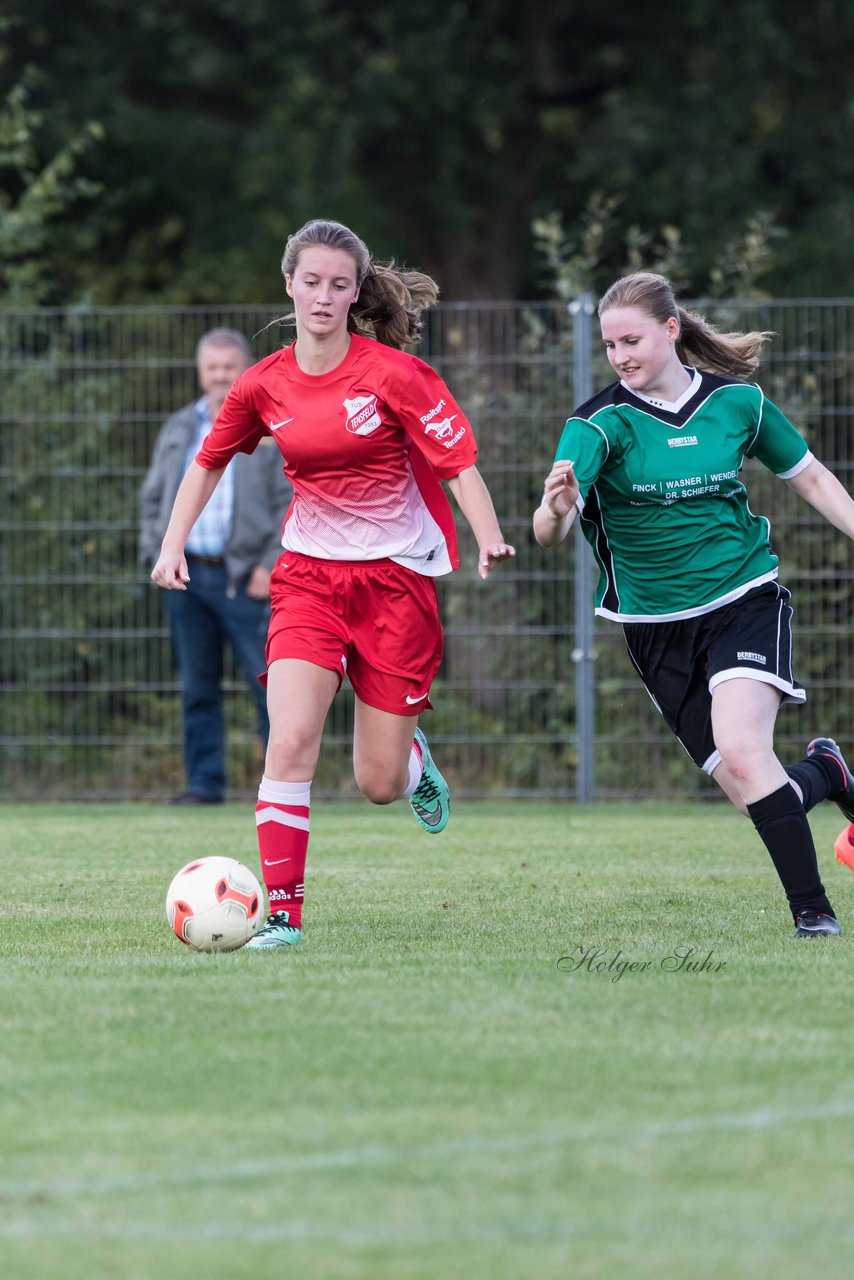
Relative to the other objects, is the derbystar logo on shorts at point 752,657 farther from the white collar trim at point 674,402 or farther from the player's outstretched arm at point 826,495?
the white collar trim at point 674,402

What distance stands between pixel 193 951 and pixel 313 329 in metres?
1.83

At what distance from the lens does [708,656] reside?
5789mm

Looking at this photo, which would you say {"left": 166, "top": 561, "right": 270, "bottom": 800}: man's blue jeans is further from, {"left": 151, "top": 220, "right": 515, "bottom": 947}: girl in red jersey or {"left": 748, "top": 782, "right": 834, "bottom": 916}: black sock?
{"left": 748, "top": 782, "right": 834, "bottom": 916}: black sock

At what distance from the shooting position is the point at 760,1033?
4.09m

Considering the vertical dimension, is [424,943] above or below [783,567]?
below

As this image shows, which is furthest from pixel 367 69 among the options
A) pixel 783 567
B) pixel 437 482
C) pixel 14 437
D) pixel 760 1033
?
pixel 760 1033

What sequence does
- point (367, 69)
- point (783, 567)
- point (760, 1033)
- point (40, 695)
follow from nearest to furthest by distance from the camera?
point (760, 1033) → point (783, 567) → point (40, 695) → point (367, 69)

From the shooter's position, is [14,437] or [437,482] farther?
[14,437]

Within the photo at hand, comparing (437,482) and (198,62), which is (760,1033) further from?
(198,62)

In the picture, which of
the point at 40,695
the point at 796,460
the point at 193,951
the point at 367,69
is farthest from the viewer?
the point at 367,69

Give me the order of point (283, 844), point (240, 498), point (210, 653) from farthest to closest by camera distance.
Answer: point (210, 653)
point (240, 498)
point (283, 844)

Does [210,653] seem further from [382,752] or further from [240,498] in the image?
[382,752]
